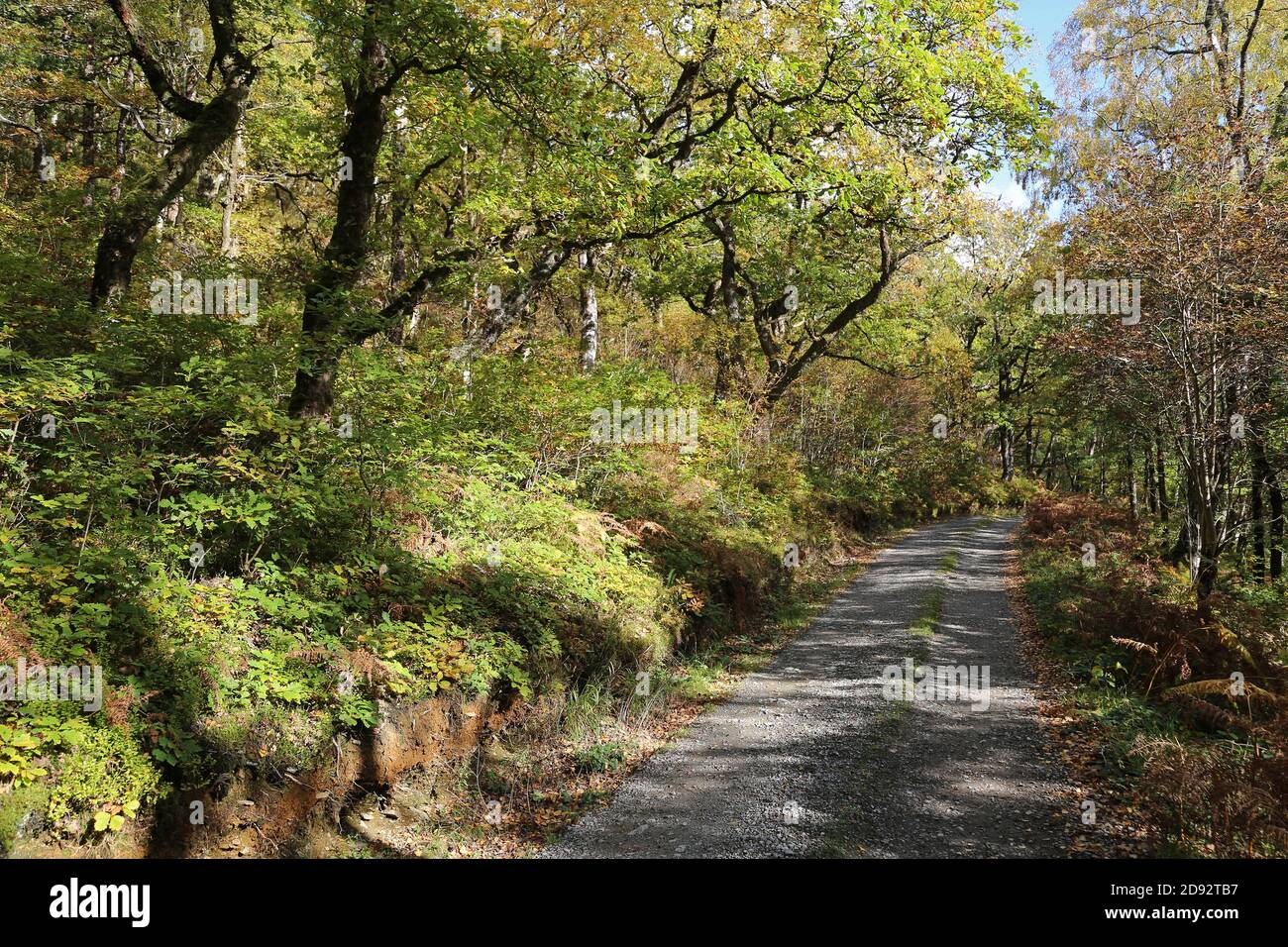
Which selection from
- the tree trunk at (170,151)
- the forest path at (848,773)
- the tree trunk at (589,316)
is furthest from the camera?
the tree trunk at (589,316)

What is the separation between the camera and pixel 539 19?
10.8 metres

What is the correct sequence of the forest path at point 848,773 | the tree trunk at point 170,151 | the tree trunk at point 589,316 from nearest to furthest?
Result: 1. the forest path at point 848,773
2. the tree trunk at point 170,151
3. the tree trunk at point 589,316

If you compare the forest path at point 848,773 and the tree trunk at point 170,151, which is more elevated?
the tree trunk at point 170,151

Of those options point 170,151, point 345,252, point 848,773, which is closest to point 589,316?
point 345,252

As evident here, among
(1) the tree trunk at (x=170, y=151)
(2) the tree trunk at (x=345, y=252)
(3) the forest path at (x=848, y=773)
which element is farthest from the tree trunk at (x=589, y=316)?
(3) the forest path at (x=848, y=773)

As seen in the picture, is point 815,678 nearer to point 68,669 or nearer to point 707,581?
point 707,581

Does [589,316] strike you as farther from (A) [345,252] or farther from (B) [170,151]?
(B) [170,151]

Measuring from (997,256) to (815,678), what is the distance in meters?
31.8

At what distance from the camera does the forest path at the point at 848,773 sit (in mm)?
4887

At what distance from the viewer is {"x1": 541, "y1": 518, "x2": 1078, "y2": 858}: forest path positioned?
4.89 meters

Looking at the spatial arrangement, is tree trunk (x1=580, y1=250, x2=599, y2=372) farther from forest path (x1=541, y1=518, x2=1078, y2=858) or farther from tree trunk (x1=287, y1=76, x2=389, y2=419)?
forest path (x1=541, y1=518, x2=1078, y2=858)

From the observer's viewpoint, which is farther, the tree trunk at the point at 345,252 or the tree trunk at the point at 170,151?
the tree trunk at the point at 170,151

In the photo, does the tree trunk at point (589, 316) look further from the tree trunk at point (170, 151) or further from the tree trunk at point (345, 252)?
the tree trunk at point (170, 151)
